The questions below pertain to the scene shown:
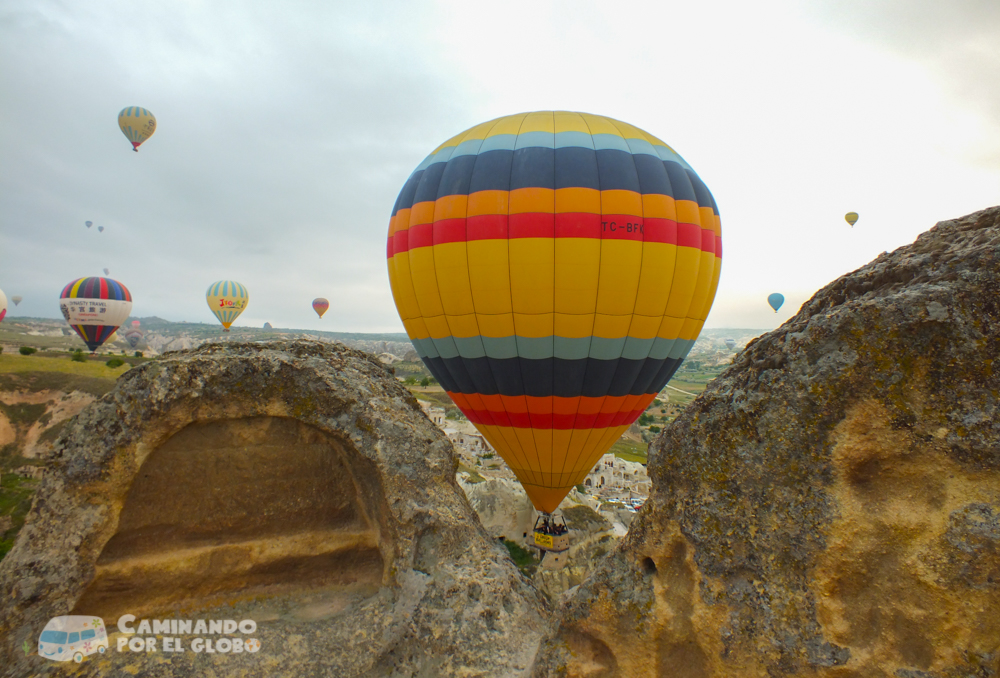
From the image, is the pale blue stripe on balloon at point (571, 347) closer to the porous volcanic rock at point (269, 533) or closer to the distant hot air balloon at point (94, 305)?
the porous volcanic rock at point (269, 533)

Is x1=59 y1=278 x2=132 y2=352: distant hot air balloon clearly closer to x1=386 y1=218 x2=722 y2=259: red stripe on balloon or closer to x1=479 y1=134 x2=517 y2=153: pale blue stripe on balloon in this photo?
x1=386 y1=218 x2=722 y2=259: red stripe on balloon

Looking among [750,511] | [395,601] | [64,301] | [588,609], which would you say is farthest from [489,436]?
[64,301]

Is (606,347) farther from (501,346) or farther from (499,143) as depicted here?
(499,143)

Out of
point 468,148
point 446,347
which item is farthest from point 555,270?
point 468,148

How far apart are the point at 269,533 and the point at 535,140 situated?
10.2m

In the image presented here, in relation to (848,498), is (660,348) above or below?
above

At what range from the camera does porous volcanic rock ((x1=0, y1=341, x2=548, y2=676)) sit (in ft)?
17.5

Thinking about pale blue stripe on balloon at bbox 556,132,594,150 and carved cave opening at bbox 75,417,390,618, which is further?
pale blue stripe on balloon at bbox 556,132,594,150

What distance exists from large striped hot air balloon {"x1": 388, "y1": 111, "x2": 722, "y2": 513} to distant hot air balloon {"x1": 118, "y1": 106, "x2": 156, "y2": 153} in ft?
144

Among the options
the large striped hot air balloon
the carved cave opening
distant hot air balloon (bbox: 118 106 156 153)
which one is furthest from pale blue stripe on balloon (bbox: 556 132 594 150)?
distant hot air balloon (bbox: 118 106 156 153)

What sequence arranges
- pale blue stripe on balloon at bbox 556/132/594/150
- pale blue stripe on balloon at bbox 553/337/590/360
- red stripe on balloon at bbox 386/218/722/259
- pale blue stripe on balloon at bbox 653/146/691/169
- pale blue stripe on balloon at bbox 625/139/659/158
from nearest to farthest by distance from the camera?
red stripe on balloon at bbox 386/218/722/259 → pale blue stripe on balloon at bbox 553/337/590/360 → pale blue stripe on balloon at bbox 556/132/594/150 → pale blue stripe on balloon at bbox 625/139/659/158 → pale blue stripe on balloon at bbox 653/146/691/169

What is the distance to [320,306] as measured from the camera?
247 feet

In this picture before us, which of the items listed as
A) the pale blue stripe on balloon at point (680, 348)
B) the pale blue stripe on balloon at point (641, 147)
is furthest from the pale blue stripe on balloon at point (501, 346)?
the pale blue stripe on balloon at point (641, 147)

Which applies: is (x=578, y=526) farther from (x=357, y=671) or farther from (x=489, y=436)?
(x=357, y=671)
